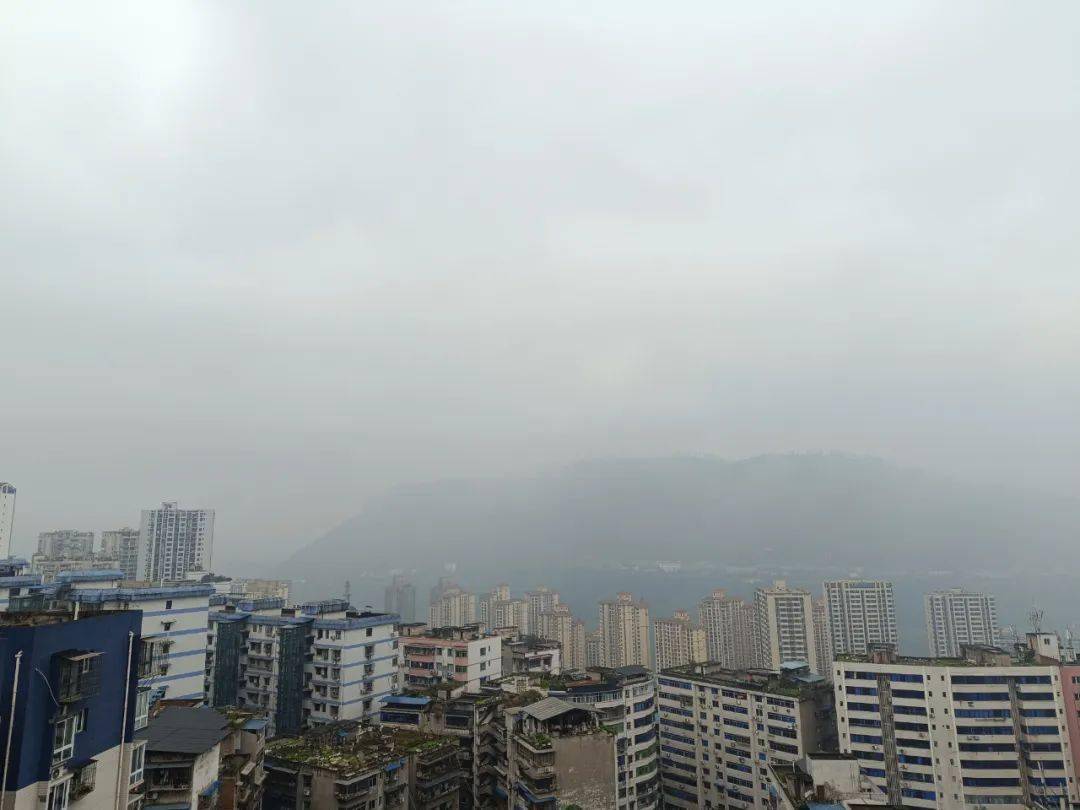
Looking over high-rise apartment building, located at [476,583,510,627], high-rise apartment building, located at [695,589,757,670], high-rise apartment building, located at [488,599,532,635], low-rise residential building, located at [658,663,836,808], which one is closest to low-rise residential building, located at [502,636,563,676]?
Answer: low-rise residential building, located at [658,663,836,808]

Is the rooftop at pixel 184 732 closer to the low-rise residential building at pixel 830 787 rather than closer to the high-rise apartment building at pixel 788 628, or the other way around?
the low-rise residential building at pixel 830 787

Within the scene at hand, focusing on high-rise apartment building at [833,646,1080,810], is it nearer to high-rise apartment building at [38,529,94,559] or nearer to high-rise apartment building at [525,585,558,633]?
high-rise apartment building at [525,585,558,633]

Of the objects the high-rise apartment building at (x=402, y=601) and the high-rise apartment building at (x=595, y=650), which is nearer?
the high-rise apartment building at (x=595, y=650)

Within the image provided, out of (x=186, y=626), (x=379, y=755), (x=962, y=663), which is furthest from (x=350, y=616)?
(x=962, y=663)

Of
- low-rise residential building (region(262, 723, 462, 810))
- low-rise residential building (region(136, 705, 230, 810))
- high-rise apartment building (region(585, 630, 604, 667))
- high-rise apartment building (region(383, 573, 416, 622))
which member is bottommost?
high-rise apartment building (region(585, 630, 604, 667))

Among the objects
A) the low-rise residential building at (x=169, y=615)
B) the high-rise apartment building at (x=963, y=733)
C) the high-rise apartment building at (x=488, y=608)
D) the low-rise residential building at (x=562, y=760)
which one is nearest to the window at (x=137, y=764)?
the low-rise residential building at (x=562, y=760)

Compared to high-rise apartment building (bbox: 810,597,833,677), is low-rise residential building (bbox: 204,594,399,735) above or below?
above
